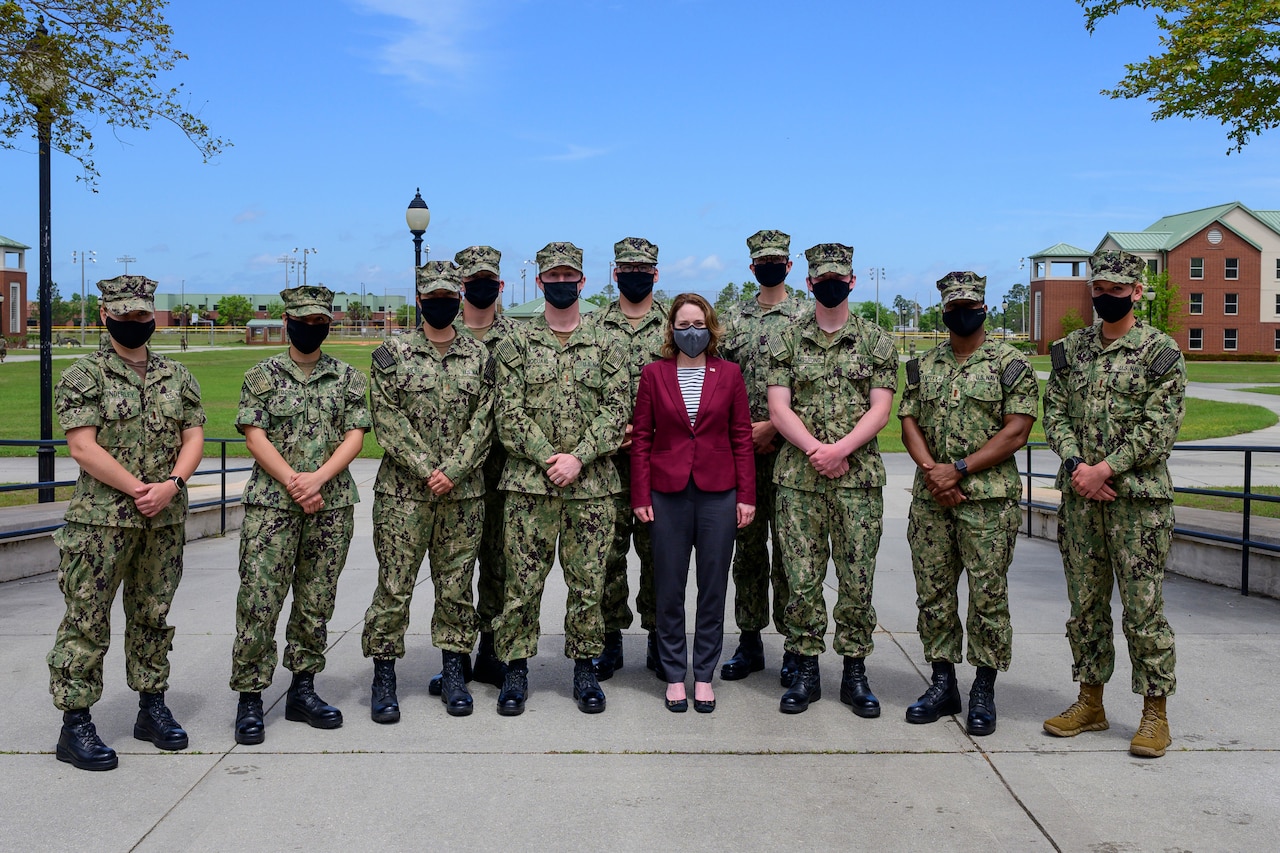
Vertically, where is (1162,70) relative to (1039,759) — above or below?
above

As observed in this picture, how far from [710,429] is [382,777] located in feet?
7.34

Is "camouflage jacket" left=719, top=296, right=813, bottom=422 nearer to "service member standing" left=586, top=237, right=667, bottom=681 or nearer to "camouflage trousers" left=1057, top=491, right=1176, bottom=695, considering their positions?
"service member standing" left=586, top=237, right=667, bottom=681

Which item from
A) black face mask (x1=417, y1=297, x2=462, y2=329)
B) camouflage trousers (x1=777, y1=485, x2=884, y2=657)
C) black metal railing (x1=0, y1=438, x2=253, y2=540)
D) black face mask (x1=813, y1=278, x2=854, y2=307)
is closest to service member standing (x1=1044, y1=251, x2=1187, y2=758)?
camouflage trousers (x1=777, y1=485, x2=884, y2=657)

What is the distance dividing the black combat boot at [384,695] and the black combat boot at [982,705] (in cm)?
276

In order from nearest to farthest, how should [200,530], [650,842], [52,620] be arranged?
[650,842] → [52,620] → [200,530]

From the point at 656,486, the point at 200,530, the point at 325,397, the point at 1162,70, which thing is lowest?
the point at 200,530

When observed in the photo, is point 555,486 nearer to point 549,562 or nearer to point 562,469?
point 562,469

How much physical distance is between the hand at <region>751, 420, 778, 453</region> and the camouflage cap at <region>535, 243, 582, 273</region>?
129 centimetres

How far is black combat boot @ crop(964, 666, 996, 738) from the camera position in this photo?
512 centimetres

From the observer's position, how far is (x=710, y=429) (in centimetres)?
546

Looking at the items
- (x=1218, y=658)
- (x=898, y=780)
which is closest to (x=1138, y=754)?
(x=898, y=780)

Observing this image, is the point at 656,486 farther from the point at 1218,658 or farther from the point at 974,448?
the point at 1218,658

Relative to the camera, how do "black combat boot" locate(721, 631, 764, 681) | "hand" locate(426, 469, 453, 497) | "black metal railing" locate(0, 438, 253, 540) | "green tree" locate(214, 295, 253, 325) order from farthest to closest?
"green tree" locate(214, 295, 253, 325)
"black metal railing" locate(0, 438, 253, 540)
"black combat boot" locate(721, 631, 764, 681)
"hand" locate(426, 469, 453, 497)

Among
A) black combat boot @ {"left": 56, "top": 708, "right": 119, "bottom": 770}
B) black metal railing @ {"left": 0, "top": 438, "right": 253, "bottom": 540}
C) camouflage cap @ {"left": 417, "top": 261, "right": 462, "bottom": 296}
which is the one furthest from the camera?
black metal railing @ {"left": 0, "top": 438, "right": 253, "bottom": 540}
